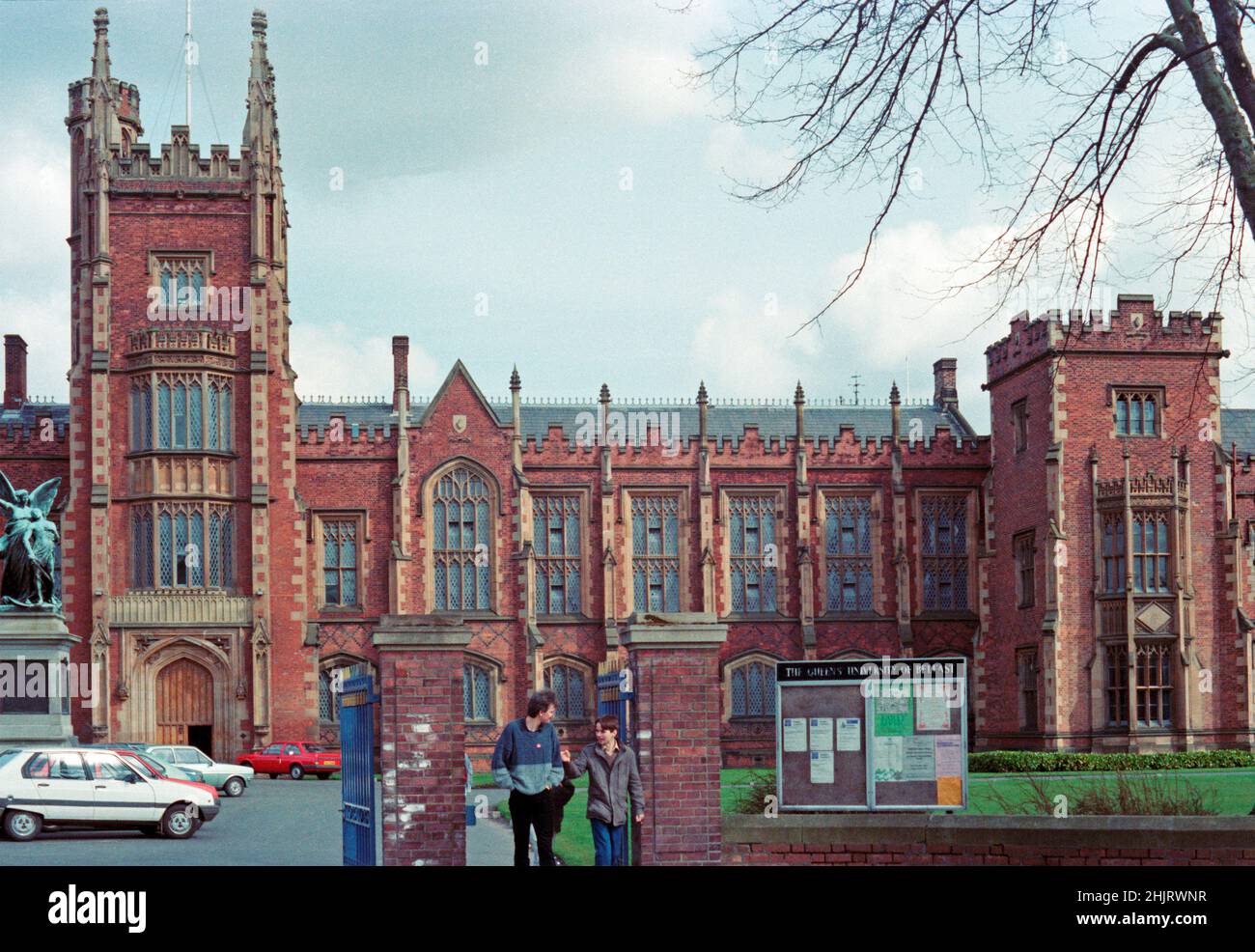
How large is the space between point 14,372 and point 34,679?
22051 mm

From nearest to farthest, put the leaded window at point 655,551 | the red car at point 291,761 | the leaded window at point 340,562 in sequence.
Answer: the red car at point 291,761, the leaded window at point 340,562, the leaded window at point 655,551

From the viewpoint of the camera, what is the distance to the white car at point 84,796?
19094mm

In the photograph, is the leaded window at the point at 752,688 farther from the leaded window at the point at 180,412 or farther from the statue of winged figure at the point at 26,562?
the statue of winged figure at the point at 26,562

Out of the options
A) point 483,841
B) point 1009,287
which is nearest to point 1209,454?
point 483,841

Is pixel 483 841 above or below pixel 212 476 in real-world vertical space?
below

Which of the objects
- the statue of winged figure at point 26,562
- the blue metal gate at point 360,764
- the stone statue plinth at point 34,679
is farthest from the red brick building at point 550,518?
the blue metal gate at point 360,764

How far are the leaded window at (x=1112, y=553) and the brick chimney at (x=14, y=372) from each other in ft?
Result: 94.4

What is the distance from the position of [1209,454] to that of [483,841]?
2477 centimetres

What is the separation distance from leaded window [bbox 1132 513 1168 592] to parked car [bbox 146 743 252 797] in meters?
20.5

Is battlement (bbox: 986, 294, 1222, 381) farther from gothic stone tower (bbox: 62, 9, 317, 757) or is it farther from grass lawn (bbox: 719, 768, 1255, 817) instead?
gothic stone tower (bbox: 62, 9, 317, 757)

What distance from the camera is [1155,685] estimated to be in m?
37.1

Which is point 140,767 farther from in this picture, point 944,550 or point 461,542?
point 944,550
